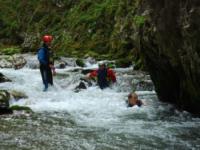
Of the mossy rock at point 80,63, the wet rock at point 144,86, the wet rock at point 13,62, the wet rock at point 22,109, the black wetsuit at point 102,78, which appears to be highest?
the wet rock at point 22,109

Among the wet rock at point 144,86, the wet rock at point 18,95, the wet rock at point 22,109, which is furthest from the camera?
the wet rock at point 144,86

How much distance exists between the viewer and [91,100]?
16.9 metres

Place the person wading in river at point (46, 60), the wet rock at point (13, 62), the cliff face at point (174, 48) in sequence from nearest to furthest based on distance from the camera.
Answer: the cliff face at point (174, 48), the person wading in river at point (46, 60), the wet rock at point (13, 62)

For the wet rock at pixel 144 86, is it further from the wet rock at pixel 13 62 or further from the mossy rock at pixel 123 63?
the wet rock at pixel 13 62

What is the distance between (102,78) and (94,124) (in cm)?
721

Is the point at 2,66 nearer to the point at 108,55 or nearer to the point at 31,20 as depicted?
the point at 108,55

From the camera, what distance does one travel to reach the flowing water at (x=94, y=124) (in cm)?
1045

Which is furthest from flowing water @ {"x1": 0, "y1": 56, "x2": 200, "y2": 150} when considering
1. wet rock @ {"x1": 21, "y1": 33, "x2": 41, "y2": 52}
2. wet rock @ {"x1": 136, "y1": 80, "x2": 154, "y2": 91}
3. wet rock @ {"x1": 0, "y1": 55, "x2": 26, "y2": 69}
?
wet rock @ {"x1": 21, "y1": 33, "x2": 41, "y2": 52}

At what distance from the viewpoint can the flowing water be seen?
10.4 metres

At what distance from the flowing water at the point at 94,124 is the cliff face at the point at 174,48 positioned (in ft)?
1.78

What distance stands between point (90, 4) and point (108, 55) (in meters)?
8.46

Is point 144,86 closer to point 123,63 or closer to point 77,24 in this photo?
point 123,63

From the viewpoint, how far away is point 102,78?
19.8m

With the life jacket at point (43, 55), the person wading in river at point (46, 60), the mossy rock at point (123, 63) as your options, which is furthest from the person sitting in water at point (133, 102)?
the mossy rock at point (123, 63)
